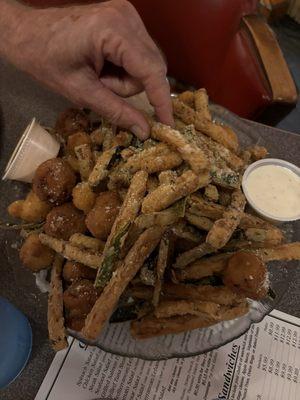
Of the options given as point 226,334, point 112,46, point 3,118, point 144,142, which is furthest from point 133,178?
point 3,118

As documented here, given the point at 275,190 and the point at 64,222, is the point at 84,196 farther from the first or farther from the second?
the point at 275,190

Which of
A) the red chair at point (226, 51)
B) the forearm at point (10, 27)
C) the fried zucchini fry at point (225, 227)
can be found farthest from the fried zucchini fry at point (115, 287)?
the red chair at point (226, 51)

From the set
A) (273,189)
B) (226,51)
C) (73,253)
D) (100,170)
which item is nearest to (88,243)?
(73,253)

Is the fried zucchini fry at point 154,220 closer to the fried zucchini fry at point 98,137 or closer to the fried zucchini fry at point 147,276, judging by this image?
the fried zucchini fry at point 147,276

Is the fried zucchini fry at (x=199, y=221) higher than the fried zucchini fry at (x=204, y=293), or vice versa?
the fried zucchini fry at (x=199, y=221)

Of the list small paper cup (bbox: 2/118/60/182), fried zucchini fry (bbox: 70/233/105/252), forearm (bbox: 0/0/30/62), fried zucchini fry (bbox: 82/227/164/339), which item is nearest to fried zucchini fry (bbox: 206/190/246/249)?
fried zucchini fry (bbox: 82/227/164/339)

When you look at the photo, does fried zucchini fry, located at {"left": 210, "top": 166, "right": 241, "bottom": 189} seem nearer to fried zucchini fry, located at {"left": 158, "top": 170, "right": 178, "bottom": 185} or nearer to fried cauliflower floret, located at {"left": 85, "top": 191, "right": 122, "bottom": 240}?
fried zucchini fry, located at {"left": 158, "top": 170, "right": 178, "bottom": 185}

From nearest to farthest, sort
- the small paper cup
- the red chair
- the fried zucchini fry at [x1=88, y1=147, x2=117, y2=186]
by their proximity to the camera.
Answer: the fried zucchini fry at [x1=88, y1=147, x2=117, y2=186] < the small paper cup < the red chair
